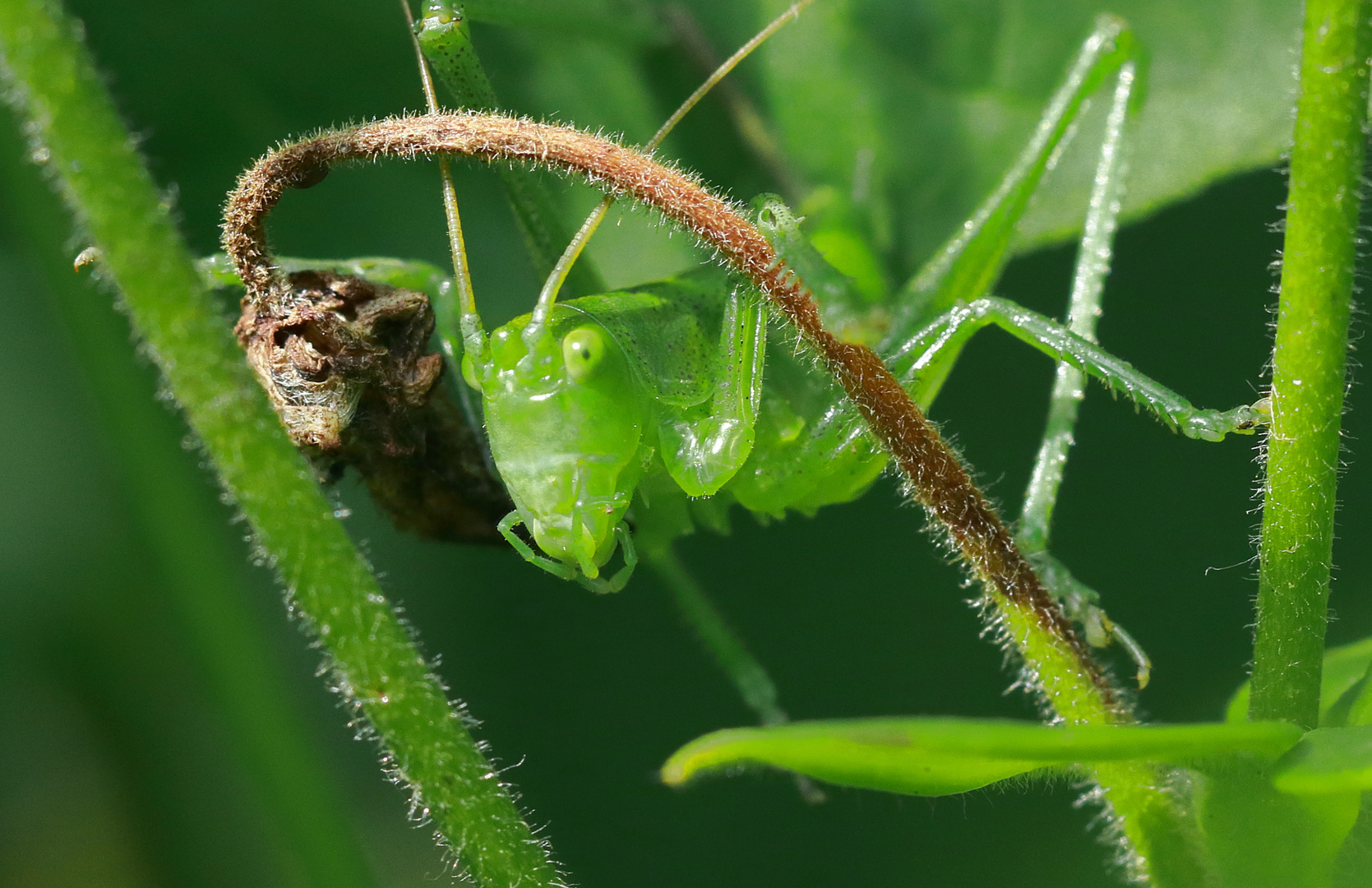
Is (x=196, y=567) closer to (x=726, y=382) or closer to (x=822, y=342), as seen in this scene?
(x=726, y=382)

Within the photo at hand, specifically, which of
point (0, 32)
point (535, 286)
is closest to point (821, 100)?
point (535, 286)

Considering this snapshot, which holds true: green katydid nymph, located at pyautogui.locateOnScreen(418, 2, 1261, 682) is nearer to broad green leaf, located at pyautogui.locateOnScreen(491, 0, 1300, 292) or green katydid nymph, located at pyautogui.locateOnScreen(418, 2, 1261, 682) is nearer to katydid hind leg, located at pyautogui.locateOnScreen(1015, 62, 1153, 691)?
katydid hind leg, located at pyautogui.locateOnScreen(1015, 62, 1153, 691)

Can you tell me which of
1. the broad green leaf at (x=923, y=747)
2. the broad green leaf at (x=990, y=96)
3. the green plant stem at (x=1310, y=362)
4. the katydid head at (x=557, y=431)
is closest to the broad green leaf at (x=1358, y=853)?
the green plant stem at (x=1310, y=362)

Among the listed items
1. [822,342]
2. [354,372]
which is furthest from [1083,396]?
[354,372]

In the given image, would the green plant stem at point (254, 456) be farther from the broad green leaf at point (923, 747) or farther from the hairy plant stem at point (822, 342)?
the broad green leaf at point (923, 747)

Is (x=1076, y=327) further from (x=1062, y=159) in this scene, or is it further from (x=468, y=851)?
(x=468, y=851)

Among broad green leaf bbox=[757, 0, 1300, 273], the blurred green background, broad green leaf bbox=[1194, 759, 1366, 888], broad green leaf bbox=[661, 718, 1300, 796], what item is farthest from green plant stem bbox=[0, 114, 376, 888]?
broad green leaf bbox=[757, 0, 1300, 273]
